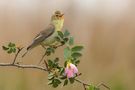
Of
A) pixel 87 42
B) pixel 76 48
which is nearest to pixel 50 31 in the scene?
pixel 76 48

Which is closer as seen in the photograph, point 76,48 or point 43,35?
point 76,48

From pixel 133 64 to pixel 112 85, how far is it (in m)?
0.73

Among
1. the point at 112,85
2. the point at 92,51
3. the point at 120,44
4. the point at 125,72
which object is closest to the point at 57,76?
the point at 112,85

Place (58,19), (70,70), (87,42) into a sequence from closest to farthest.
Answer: (70,70) < (58,19) < (87,42)

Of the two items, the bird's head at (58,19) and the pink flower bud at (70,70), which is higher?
the bird's head at (58,19)

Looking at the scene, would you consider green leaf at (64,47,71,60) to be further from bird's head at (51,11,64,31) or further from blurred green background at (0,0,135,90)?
blurred green background at (0,0,135,90)

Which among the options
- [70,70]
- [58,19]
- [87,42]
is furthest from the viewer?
[87,42]

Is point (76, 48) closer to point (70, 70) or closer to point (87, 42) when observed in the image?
point (70, 70)

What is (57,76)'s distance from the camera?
159 cm

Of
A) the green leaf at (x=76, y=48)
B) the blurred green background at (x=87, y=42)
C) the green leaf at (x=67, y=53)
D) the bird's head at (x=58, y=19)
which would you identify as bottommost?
the green leaf at (x=67, y=53)

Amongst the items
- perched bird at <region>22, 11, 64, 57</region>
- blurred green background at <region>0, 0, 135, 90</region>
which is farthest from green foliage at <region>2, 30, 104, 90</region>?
blurred green background at <region>0, 0, 135, 90</region>

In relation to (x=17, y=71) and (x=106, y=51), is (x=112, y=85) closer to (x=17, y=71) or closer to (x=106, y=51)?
(x=17, y=71)

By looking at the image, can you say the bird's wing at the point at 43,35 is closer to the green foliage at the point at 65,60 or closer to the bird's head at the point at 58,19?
the bird's head at the point at 58,19

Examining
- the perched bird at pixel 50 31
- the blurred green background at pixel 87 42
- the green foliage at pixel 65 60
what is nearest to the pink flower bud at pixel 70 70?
the green foliage at pixel 65 60
